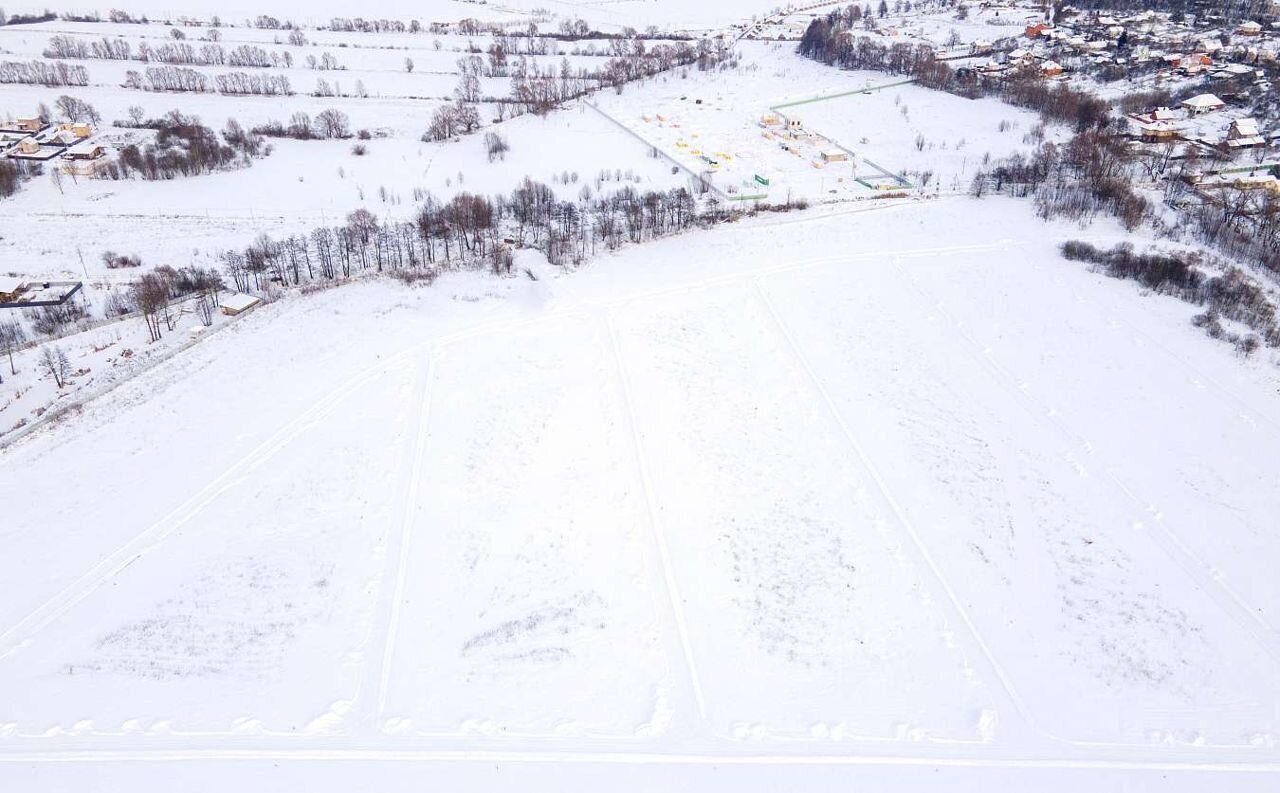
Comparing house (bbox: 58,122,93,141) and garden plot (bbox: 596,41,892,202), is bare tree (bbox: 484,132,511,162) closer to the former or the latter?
garden plot (bbox: 596,41,892,202)

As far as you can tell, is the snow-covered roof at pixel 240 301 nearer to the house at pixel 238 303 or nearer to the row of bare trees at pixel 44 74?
the house at pixel 238 303

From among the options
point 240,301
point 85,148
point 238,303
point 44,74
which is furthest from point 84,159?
point 238,303

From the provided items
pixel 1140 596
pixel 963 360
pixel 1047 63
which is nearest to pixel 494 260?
pixel 963 360

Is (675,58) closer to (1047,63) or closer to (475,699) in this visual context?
(1047,63)

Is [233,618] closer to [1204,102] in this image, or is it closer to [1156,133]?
[1156,133]

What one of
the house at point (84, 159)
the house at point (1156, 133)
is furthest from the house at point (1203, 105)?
the house at point (84, 159)

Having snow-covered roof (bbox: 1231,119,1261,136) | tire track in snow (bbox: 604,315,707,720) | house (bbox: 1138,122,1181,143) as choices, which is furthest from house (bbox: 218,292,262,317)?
snow-covered roof (bbox: 1231,119,1261,136)
